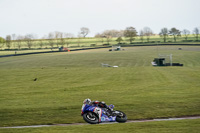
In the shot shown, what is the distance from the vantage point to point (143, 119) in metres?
21.7

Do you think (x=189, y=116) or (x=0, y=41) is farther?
(x=0, y=41)

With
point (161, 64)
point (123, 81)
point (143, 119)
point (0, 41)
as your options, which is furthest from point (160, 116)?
point (0, 41)

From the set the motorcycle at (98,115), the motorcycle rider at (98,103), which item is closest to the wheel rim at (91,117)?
the motorcycle at (98,115)

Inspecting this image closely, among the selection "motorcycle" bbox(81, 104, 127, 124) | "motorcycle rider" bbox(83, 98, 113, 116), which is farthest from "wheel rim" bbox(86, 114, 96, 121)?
"motorcycle rider" bbox(83, 98, 113, 116)

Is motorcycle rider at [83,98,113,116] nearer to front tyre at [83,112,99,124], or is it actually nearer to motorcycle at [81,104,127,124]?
motorcycle at [81,104,127,124]

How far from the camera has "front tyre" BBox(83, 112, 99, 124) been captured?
18.7 meters

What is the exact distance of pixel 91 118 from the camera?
746 inches

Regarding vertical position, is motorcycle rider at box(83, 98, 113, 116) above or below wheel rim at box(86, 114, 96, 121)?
above

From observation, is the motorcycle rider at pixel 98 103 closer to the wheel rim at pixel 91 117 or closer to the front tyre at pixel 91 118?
the front tyre at pixel 91 118

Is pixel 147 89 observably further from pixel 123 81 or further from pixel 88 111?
pixel 88 111

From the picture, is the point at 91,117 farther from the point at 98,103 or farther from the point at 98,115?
A: the point at 98,103

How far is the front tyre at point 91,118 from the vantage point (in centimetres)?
1872

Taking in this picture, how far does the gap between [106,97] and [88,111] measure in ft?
30.8

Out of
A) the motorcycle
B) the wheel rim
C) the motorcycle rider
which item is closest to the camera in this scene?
the motorcycle
